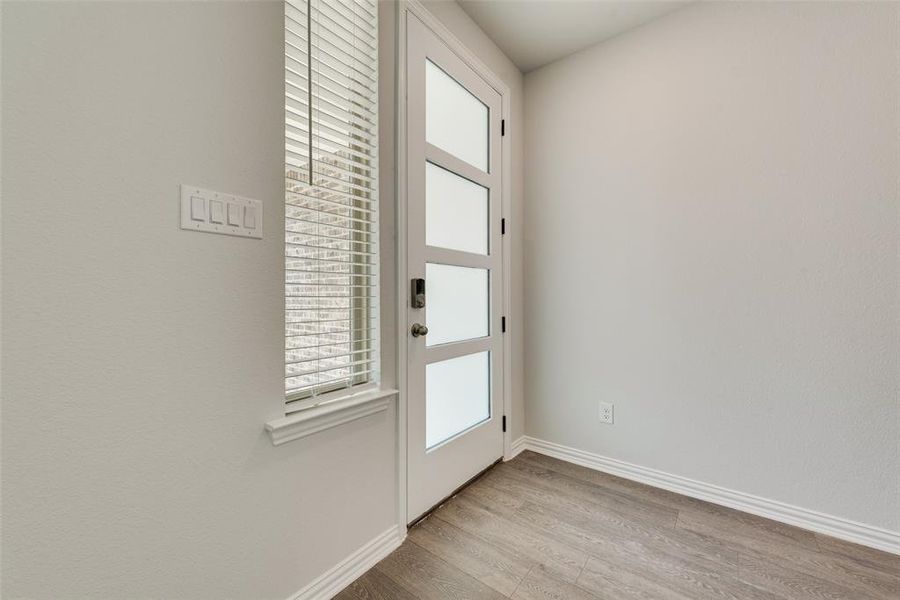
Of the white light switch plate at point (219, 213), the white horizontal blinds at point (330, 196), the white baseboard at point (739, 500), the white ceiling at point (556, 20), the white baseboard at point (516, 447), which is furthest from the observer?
the white baseboard at point (516, 447)

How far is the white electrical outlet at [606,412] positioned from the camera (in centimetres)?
222

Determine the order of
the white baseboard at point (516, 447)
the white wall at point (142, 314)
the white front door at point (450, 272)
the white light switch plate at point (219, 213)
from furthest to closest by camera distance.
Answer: the white baseboard at point (516, 447) → the white front door at point (450, 272) → the white light switch plate at point (219, 213) → the white wall at point (142, 314)

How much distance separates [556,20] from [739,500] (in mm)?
2703

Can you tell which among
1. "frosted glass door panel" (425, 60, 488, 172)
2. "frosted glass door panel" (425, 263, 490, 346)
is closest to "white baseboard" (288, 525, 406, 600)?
"frosted glass door panel" (425, 263, 490, 346)

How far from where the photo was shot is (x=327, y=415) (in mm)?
1277

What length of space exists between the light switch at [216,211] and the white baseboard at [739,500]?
2.14 m

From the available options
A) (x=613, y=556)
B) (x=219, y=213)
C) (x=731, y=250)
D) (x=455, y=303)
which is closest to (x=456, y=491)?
(x=613, y=556)

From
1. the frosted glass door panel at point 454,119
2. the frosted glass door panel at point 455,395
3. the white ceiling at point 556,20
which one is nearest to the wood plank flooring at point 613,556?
the frosted glass door panel at point 455,395

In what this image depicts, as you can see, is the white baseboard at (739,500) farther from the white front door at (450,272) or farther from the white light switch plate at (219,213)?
the white light switch plate at (219,213)

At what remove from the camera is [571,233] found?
236cm

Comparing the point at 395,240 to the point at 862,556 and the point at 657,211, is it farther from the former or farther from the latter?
the point at 862,556

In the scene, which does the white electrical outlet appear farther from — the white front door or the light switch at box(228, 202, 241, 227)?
the light switch at box(228, 202, 241, 227)

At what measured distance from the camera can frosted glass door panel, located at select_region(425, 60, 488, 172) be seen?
1805 mm

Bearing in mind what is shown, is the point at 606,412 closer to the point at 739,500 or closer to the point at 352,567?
the point at 739,500
